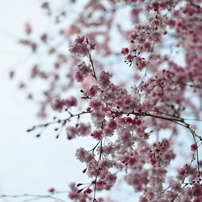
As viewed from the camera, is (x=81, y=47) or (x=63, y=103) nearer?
(x=63, y=103)

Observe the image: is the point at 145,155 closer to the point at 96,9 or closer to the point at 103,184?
the point at 103,184

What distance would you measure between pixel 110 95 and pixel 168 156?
63.0 inches

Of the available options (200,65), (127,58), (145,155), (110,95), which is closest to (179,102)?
(200,65)

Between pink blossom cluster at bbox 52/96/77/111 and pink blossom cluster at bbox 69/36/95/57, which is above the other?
pink blossom cluster at bbox 69/36/95/57

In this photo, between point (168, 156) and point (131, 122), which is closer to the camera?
point (131, 122)

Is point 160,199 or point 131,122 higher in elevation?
point 131,122

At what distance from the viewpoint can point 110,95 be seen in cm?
341

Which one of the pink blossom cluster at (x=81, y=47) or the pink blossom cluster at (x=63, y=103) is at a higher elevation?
the pink blossom cluster at (x=81, y=47)

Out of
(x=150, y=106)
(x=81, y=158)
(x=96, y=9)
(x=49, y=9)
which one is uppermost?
(x=96, y=9)

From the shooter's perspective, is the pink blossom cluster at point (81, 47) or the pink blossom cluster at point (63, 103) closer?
the pink blossom cluster at point (63, 103)

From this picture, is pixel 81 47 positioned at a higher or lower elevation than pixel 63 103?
higher

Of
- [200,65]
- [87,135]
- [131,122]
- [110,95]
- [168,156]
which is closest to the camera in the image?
[87,135]

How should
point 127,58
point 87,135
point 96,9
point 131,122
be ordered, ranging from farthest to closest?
point 96,9, point 127,58, point 131,122, point 87,135

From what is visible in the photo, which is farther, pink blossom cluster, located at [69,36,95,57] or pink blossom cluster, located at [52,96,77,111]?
pink blossom cluster, located at [69,36,95,57]
